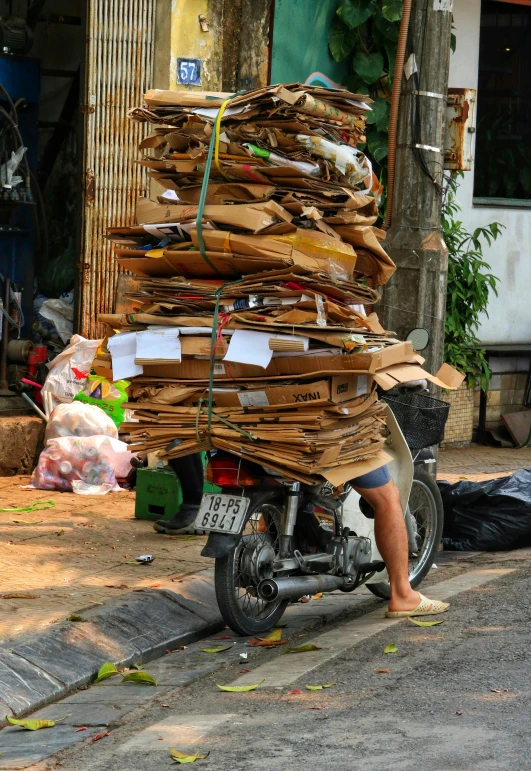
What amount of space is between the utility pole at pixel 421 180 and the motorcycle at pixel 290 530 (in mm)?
1110

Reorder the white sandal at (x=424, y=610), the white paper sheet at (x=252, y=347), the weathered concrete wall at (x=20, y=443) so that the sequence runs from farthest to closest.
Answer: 1. the weathered concrete wall at (x=20, y=443)
2. the white sandal at (x=424, y=610)
3. the white paper sheet at (x=252, y=347)

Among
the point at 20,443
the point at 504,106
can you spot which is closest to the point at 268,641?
the point at 20,443

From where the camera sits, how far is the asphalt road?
3.90 m

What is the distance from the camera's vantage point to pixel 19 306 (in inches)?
378

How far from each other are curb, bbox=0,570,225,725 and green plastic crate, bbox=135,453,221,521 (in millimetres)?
1322

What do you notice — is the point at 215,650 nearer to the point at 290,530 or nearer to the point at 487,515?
the point at 290,530

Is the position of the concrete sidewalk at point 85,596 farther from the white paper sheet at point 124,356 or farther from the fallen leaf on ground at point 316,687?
the white paper sheet at point 124,356

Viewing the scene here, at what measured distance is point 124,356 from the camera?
5.49 meters

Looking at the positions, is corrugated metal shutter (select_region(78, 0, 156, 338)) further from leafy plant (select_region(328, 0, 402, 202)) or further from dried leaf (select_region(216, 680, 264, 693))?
dried leaf (select_region(216, 680, 264, 693))

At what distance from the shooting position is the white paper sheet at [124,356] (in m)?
5.46

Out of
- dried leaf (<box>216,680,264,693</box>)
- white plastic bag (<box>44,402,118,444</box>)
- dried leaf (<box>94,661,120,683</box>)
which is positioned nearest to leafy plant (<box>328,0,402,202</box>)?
white plastic bag (<box>44,402,118,444</box>)

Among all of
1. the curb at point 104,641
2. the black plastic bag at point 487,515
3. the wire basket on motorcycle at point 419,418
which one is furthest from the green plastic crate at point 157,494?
the wire basket on motorcycle at point 419,418

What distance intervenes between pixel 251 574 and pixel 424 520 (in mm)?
1460

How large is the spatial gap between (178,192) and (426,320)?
219 cm
